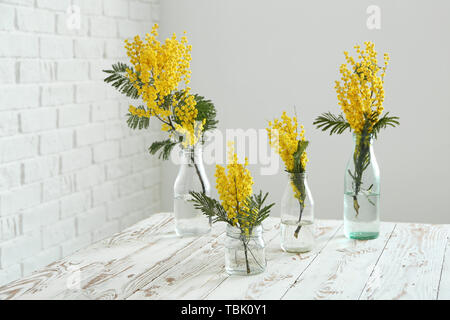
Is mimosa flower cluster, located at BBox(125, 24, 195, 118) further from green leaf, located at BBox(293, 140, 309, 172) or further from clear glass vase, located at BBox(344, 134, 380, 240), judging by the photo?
clear glass vase, located at BBox(344, 134, 380, 240)

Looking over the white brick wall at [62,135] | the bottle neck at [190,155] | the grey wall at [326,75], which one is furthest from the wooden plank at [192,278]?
the grey wall at [326,75]

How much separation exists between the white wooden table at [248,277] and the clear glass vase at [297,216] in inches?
1.1

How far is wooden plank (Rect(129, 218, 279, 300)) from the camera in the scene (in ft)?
3.78

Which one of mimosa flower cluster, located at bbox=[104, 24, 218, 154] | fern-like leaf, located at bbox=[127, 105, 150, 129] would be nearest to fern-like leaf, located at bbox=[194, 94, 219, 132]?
mimosa flower cluster, located at bbox=[104, 24, 218, 154]

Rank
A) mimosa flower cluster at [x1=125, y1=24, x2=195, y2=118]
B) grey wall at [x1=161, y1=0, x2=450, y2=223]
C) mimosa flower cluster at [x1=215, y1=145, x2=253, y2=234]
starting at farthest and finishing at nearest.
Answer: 1. grey wall at [x1=161, y1=0, x2=450, y2=223]
2. mimosa flower cluster at [x1=125, y1=24, x2=195, y2=118]
3. mimosa flower cluster at [x1=215, y1=145, x2=253, y2=234]

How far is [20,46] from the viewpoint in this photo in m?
2.10

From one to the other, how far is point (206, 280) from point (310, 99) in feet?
5.94

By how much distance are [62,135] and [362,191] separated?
1.34m

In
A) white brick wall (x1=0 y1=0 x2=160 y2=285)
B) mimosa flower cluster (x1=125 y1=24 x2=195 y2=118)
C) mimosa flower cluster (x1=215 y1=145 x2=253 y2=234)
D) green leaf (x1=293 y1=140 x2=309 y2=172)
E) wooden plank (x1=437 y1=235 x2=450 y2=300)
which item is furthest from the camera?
white brick wall (x1=0 y1=0 x2=160 y2=285)

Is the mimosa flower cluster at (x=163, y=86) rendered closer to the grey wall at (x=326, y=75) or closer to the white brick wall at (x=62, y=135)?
the white brick wall at (x=62, y=135)

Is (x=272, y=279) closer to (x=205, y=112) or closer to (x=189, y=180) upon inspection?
(x=189, y=180)

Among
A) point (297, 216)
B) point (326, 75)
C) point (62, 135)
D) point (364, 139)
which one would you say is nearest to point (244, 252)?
point (297, 216)

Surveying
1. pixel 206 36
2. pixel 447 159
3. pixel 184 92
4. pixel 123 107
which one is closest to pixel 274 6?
pixel 206 36

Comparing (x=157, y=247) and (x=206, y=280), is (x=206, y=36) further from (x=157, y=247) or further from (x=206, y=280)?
(x=206, y=280)
